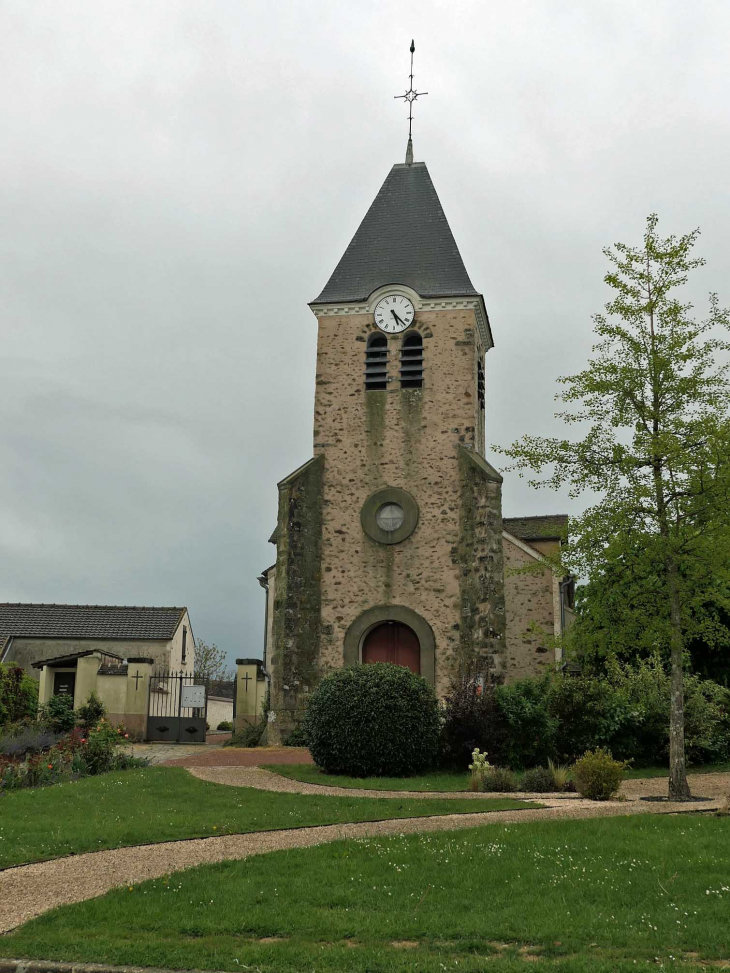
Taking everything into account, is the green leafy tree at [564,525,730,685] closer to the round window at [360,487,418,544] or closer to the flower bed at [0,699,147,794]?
the round window at [360,487,418,544]

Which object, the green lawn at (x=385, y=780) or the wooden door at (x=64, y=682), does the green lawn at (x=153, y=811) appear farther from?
the wooden door at (x=64, y=682)

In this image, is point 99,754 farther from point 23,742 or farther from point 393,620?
point 393,620

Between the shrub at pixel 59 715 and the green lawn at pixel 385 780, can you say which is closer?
the green lawn at pixel 385 780

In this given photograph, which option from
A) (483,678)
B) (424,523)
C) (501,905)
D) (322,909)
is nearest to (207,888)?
(322,909)

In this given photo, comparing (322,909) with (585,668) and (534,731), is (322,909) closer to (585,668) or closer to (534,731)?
(534,731)

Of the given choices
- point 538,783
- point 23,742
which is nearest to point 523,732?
point 538,783

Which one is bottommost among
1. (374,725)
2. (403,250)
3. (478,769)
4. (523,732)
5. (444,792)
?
(444,792)

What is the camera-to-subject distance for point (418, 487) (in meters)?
21.5

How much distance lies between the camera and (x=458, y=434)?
21.8 meters

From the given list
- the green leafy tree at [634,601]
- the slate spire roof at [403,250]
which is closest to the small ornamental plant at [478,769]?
the green leafy tree at [634,601]

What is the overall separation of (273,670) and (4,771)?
784cm

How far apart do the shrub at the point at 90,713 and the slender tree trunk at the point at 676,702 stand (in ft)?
41.8

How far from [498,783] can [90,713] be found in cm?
1095

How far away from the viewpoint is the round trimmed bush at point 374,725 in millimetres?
15094
